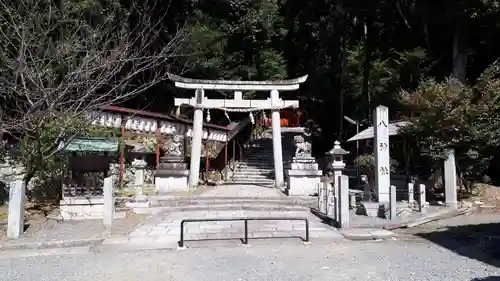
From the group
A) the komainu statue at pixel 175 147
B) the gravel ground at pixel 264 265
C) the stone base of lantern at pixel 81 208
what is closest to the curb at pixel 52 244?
the gravel ground at pixel 264 265

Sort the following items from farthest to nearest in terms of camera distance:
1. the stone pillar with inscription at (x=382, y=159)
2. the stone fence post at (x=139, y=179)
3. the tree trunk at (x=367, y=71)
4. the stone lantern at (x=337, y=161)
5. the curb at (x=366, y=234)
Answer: the tree trunk at (x=367, y=71)
the stone lantern at (x=337, y=161)
the stone fence post at (x=139, y=179)
the stone pillar with inscription at (x=382, y=159)
the curb at (x=366, y=234)

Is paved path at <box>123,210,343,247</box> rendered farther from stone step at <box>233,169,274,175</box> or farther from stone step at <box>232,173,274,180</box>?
stone step at <box>233,169,274,175</box>

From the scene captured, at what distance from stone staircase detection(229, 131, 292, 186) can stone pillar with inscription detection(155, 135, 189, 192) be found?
3.74 meters

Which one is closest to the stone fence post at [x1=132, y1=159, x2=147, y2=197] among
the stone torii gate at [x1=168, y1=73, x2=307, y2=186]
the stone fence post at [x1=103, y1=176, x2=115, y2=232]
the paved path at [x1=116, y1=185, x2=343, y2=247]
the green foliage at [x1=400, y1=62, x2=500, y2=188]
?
the paved path at [x1=116, y1=185, x2=343, y2=247]

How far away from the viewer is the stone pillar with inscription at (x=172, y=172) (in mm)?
17250

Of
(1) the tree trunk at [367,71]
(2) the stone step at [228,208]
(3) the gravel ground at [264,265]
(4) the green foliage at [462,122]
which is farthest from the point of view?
(1) the tree trunk at [367,71]

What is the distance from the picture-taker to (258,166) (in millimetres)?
23609

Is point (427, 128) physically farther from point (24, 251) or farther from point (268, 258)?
point (24, 251)

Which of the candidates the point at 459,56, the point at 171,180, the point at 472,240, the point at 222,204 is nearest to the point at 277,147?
the point at 171,180

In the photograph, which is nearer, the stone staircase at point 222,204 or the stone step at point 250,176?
the stone staircase at point 222,204

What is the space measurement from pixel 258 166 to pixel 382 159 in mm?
12135

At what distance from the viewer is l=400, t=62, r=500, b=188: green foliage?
13445mm

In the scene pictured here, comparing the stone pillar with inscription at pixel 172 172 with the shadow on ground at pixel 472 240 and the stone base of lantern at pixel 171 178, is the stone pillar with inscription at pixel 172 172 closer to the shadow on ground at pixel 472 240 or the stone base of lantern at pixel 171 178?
the stone base of lantern at pixel 171 178

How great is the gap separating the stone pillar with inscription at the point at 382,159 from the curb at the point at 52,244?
7532 millimetres
